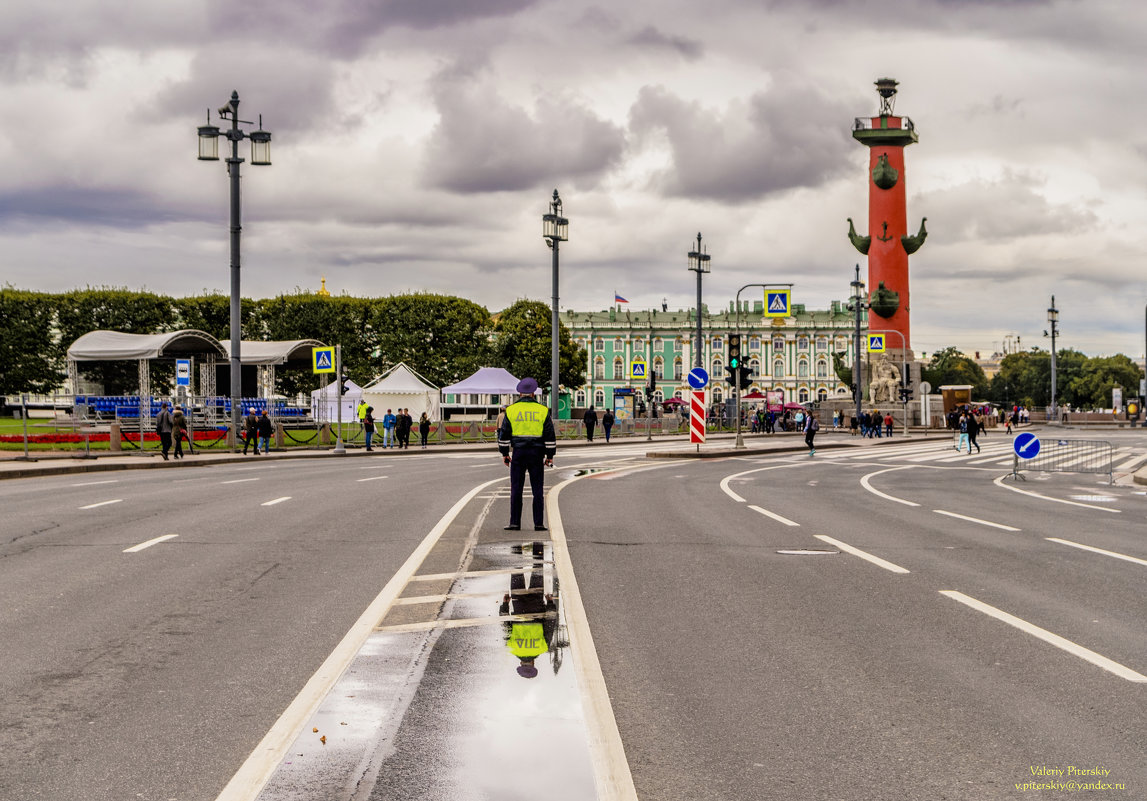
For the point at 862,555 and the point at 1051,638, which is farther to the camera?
the point at 862,555

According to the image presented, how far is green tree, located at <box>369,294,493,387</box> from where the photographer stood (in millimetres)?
89562

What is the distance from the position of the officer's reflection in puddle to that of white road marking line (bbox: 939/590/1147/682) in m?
3.17

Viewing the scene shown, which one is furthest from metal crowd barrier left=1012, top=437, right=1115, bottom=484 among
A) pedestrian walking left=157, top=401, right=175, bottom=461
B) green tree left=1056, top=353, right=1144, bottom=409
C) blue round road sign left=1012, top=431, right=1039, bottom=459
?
green tree left=1056, top=353, right=1144, bottom=409

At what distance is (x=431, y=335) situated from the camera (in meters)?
91.2

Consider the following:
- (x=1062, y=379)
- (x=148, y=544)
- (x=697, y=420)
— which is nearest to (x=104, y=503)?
(x=148, y=544)

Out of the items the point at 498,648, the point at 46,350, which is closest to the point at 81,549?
the point at 498,648

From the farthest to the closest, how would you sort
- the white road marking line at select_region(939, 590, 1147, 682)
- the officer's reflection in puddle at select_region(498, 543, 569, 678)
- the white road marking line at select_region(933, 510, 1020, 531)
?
1. the white road marking line at select_region(933, 510, 1020, 531)
2. the officer's reflection in puddle at select_region(498, 543, 569, 678)
3. the white road marking line at select_region(939, 590, 1147, 682)

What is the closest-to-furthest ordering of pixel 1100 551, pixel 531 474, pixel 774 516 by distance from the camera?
pixel 1100 551 → pixel 531 474 → pixel 774 516

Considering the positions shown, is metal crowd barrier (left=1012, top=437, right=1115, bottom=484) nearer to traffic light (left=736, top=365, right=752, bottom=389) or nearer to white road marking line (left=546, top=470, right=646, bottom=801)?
traffic light (left=736, top=365, right=752, bottom=389)

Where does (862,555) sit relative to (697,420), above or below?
below

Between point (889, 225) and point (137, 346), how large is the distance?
51504mm

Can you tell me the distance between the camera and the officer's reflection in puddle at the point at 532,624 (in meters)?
7.03

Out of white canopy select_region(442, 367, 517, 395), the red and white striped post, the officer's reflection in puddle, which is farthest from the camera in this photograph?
white canopy select_region(442, 367, 517, 395)

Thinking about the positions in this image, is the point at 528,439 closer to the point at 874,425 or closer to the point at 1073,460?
the point at 1073,460
